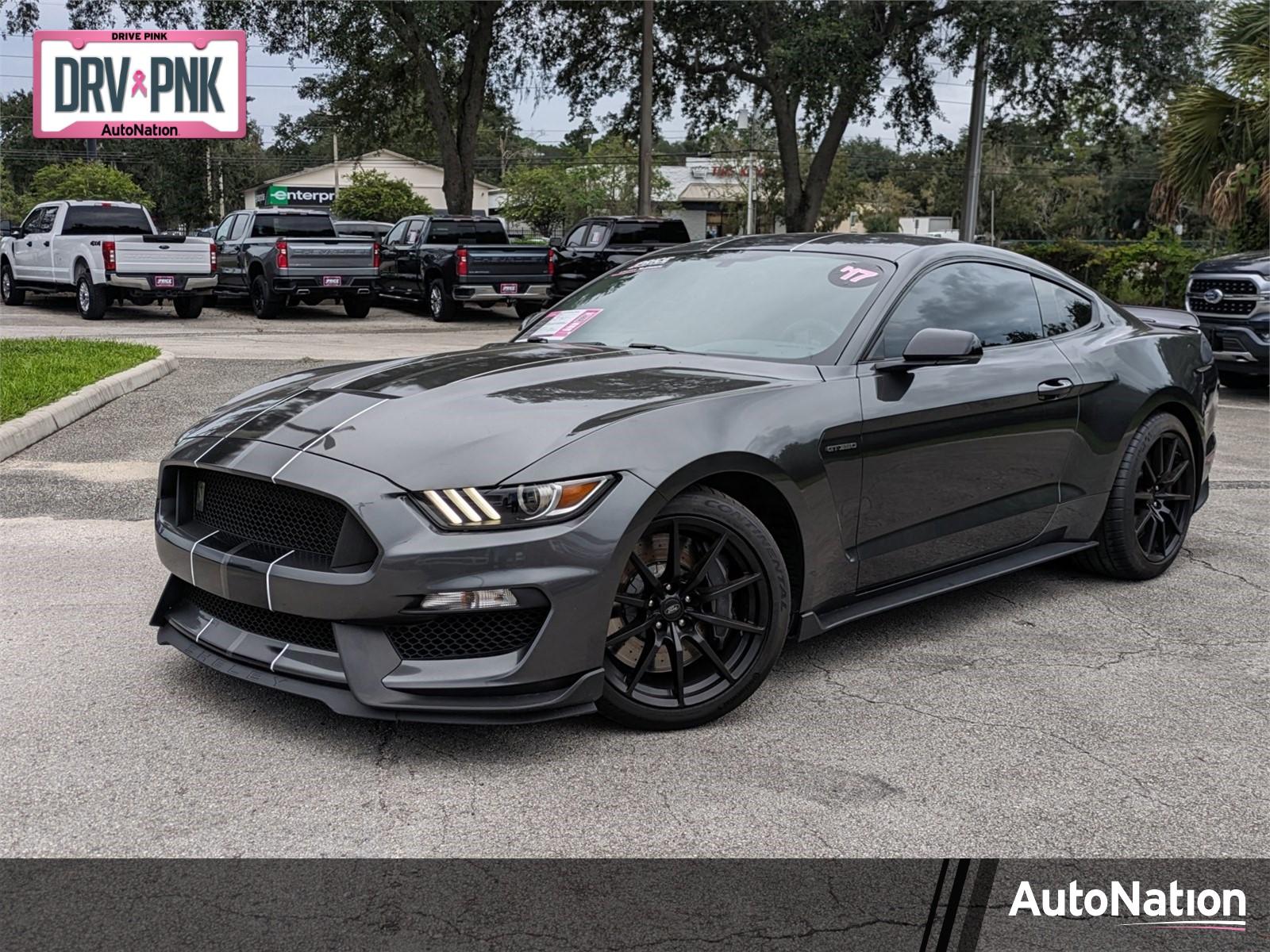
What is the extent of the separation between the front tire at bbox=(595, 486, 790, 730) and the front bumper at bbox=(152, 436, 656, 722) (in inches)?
5.6

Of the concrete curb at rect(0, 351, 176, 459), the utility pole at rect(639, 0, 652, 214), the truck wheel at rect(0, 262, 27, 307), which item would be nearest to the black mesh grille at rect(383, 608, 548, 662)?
the concrete curb at rect(0, 351, 176, 459)

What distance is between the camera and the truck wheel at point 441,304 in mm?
23203

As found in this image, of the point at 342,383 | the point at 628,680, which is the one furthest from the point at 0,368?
the point at 628,680

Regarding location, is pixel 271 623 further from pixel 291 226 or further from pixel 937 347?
pixel 291 226

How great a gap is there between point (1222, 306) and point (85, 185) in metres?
52.2

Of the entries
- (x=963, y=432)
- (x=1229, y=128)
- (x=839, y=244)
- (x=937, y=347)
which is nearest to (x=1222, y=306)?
(x=1229, y=128)

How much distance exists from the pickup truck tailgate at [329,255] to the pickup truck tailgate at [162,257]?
1.60 meters

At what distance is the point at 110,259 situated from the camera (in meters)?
20.5

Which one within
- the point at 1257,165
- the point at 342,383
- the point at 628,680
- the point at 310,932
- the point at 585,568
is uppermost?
the point at 1257,165

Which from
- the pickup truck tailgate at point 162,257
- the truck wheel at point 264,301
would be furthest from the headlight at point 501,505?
the truck wheel at point 264,301

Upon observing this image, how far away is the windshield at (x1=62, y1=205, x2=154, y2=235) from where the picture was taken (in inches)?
866

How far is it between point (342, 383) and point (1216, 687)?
323 centimetres

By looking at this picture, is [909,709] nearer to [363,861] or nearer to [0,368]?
[363,861]

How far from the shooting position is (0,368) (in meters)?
11.3
